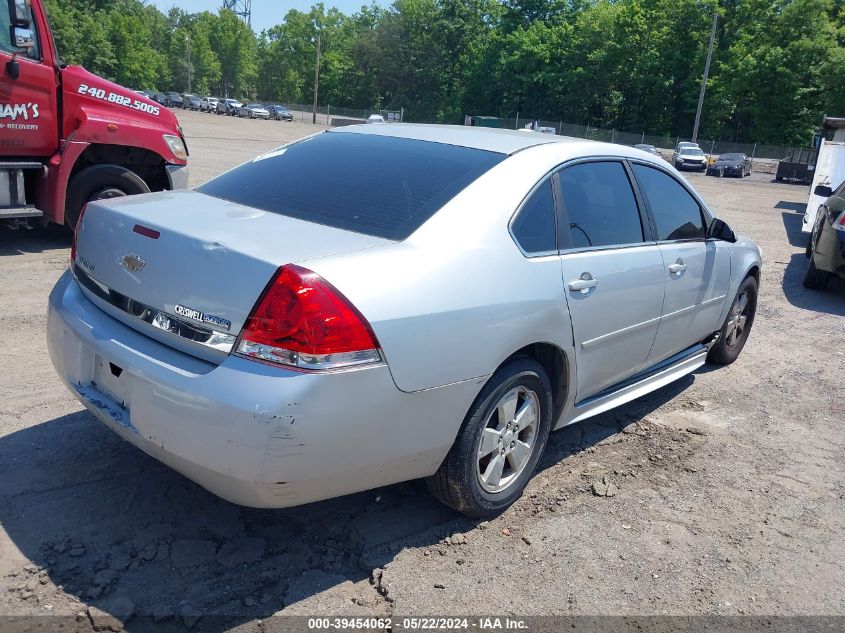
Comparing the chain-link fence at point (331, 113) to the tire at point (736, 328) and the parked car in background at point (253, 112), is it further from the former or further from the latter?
the tire at point (736, 328)

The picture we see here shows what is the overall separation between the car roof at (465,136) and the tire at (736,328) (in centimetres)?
241

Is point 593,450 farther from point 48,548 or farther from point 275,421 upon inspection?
point 48,548

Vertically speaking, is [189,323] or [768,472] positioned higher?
[189,323]

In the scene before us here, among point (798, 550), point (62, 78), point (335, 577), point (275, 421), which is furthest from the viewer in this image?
point (62, 78)

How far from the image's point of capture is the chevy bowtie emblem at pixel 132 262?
299 centimetres

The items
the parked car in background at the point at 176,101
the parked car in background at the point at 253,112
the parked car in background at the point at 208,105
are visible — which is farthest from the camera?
the parked car in background at the point at 176,101

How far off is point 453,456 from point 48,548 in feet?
5.47

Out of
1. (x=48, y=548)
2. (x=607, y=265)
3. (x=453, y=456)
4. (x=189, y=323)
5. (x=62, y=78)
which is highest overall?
(x=62, y=78)

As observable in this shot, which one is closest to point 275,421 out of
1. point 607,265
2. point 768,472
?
point 607,265

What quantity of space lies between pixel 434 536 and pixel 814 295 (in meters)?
7.88

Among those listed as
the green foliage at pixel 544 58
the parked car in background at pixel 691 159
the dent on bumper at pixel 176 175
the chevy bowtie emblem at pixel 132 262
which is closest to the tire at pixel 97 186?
the dent on bumper at pixel 176 175

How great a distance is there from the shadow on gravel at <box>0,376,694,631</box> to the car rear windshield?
133cm

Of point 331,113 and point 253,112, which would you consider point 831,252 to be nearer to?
point 253,112

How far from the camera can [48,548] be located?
2.94 meters
